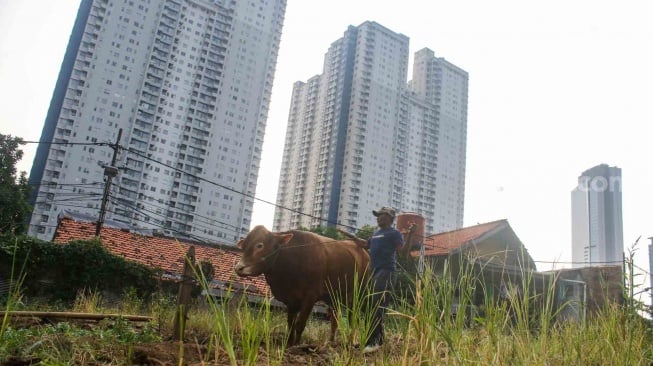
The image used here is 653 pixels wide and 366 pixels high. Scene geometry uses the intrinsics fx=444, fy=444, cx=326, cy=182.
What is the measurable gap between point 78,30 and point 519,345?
72385mm

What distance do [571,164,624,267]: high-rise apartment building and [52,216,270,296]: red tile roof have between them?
2881cm

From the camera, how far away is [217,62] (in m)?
64.2

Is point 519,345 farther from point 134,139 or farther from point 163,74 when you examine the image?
point 163,74

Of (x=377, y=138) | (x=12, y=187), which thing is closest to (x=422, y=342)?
(x=12, y=187)

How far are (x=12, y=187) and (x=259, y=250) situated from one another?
3400 centimetres

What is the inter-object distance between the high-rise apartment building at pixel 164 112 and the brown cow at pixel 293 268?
49.1 m

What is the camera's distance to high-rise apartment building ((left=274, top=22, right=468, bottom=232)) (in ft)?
231

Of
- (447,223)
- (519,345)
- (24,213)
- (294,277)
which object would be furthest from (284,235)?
(447,223)

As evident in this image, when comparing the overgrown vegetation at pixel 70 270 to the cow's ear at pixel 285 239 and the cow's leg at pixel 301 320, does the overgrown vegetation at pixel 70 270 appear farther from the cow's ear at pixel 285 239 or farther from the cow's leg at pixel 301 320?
the cow's leg at pixel 301 320

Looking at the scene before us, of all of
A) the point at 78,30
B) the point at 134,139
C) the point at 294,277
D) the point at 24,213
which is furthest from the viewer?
the point at 78,30

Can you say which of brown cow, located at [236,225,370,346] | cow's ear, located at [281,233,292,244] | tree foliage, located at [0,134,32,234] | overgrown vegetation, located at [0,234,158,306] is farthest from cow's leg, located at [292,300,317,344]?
tree foliage, located at [0,134,32,234]

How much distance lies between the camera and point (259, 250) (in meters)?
5.02

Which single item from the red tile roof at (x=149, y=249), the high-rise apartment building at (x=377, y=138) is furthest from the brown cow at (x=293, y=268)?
the high-rise apartment building at (x=377, y=138)

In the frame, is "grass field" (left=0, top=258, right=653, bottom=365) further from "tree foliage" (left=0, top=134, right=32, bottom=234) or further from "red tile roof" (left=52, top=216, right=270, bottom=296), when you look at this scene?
"tree foliage" (left=0, top=134, right=32, bottom=234)
